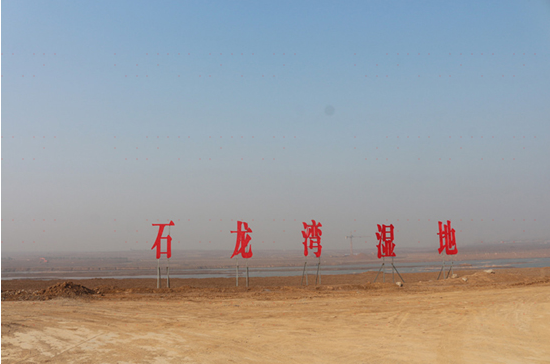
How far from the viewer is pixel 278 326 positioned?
45.6 ft

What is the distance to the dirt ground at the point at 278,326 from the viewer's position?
1042 centimetres

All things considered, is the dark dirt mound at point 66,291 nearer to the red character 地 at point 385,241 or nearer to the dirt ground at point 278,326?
the dirt ground at point 278,326

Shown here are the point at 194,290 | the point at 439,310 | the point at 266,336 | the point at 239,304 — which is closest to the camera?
the point at 266,336

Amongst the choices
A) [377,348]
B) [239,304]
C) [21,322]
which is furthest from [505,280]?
[21,322]

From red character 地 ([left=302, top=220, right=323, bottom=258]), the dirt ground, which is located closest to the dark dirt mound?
the dirt ground

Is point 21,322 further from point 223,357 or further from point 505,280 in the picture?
point 505,280

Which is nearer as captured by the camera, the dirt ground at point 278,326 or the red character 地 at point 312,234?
the dirt ground at point 278,326

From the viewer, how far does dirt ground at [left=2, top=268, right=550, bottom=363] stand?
410 inches

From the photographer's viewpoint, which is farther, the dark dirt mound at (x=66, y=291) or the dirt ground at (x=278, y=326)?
the dark dirt mound at (x=66, y=291)

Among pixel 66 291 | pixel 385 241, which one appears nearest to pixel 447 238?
pixel 385 241

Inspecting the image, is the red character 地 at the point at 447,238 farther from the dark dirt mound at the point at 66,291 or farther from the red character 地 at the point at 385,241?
the dark dirt mound at the point at 66,291

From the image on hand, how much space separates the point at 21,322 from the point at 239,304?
8818mm

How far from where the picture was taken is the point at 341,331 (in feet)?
43.0

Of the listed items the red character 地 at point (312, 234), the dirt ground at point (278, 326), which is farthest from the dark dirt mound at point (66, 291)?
the red character 地 at point (312, 234)
